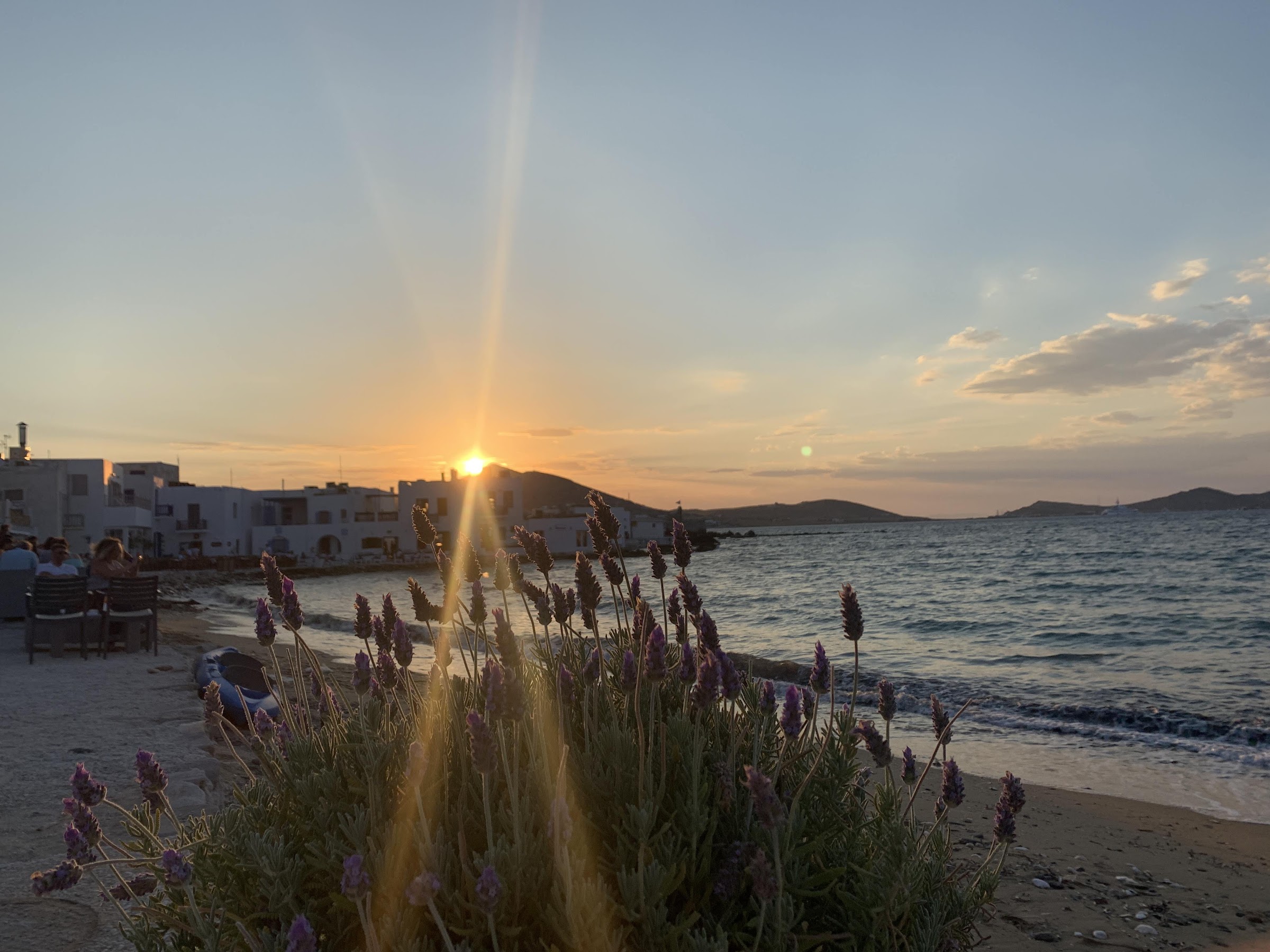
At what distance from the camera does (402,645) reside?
283cm

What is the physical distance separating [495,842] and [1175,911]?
171 inches

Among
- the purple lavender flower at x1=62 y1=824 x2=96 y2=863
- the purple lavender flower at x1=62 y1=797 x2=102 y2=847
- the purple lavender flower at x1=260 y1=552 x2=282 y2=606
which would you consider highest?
the purple lavender flower at x1=260 y1=552 x2=282 y2=606

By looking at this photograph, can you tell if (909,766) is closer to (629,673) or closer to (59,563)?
(629,673)

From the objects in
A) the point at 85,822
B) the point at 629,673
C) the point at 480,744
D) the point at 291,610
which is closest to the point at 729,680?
the point at 629,673

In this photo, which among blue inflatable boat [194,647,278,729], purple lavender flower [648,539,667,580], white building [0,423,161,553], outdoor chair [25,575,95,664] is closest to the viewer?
purple lavender flower [648,539,667,580]

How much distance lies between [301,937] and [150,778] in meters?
1.30

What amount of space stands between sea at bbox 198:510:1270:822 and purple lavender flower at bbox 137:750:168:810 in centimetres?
779

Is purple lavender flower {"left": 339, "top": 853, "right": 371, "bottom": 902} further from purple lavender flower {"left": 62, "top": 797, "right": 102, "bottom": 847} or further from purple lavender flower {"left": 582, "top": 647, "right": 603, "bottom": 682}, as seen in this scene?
purple lavender flower {"left": 62, "top": 797, "right": 102, "bottom": 847}

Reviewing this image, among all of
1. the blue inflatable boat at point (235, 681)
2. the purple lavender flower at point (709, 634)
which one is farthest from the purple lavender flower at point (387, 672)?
the blue inflatable boat at point (235, 681)

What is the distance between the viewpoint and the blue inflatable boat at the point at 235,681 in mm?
6902

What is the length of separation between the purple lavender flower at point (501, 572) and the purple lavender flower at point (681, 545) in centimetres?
63

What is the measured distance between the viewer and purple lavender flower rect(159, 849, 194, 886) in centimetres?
210

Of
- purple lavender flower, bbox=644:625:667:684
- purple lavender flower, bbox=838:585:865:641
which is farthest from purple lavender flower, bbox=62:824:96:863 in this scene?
purple lavender flower, bbox=838:585:865:641

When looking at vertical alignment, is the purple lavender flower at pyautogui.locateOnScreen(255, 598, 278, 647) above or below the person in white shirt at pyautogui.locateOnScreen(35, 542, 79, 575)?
above
